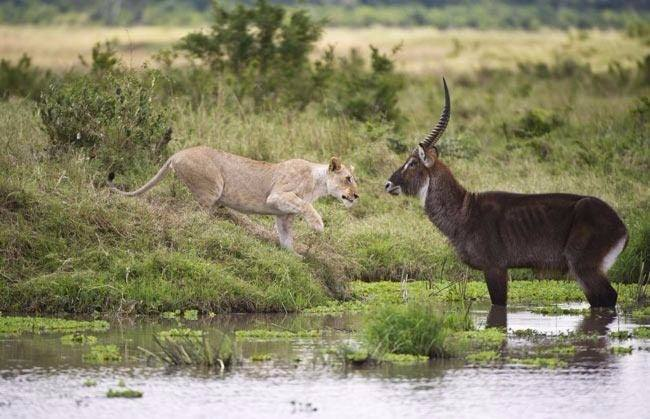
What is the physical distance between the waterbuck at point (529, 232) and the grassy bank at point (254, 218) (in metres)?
1.48

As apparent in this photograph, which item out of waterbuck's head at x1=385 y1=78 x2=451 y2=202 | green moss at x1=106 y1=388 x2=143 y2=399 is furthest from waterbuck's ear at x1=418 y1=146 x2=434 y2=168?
green moss at x1=106 y1=388 x2=143 y2=399

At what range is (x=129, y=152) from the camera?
48.0 feet

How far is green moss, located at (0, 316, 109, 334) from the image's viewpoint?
10.3 metres

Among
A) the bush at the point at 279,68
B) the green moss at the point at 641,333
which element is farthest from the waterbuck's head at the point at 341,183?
the bush at the point at 279,68

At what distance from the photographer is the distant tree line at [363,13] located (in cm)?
6116

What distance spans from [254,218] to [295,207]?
180 centimetres

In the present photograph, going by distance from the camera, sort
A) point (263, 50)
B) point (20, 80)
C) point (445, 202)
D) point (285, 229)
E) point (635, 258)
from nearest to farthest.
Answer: point (445, 202) < point (285, 229) < point (635, 258) < point (263, 50) < point (20, 80)

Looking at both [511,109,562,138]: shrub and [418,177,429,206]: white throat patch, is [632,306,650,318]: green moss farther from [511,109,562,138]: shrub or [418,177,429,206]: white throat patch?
[511,109,562,138]: shrub

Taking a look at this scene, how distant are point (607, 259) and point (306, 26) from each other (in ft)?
41.2

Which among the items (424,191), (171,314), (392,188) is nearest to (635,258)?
(424,191)

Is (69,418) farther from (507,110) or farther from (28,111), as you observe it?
(507,110)

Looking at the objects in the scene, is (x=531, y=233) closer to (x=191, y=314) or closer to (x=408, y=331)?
(x=408, y=331)

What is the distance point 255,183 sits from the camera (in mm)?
13344

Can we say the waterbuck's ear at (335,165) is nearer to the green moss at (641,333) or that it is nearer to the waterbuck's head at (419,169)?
the waterbuck's head at (419,169)
